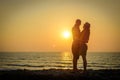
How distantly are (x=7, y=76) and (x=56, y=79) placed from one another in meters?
1.97

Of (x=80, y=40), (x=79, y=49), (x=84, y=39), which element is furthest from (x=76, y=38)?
(x=79, y=49)

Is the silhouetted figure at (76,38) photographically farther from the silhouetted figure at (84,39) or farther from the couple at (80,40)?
the silhouetted figure at (84,39)

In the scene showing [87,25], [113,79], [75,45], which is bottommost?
[113,79]

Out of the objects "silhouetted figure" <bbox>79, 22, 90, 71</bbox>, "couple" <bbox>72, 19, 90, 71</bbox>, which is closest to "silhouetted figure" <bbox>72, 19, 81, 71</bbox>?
"couple" <bbox>72, 19, 90, 71</bbox>

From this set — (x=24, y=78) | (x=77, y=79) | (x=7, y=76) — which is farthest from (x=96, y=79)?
(x=7, y=76)

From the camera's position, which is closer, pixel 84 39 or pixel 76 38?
pixel 84 39

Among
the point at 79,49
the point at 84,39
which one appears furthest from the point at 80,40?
the point at 79,49

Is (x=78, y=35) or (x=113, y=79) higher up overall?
(x=78, y=35)

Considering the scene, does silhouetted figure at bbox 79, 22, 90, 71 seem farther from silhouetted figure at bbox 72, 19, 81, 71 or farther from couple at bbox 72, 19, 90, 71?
silhouetted figure at bbox 72, 19, 81, 71

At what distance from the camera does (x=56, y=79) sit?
11.5 meters

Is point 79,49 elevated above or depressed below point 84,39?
below

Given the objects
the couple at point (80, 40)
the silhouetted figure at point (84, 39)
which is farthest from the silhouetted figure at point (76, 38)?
the silhouetted figure at point (84, 39)

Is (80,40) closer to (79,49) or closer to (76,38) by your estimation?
(76,38)

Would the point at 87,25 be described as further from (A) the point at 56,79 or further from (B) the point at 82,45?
(A) the point at 56,79
